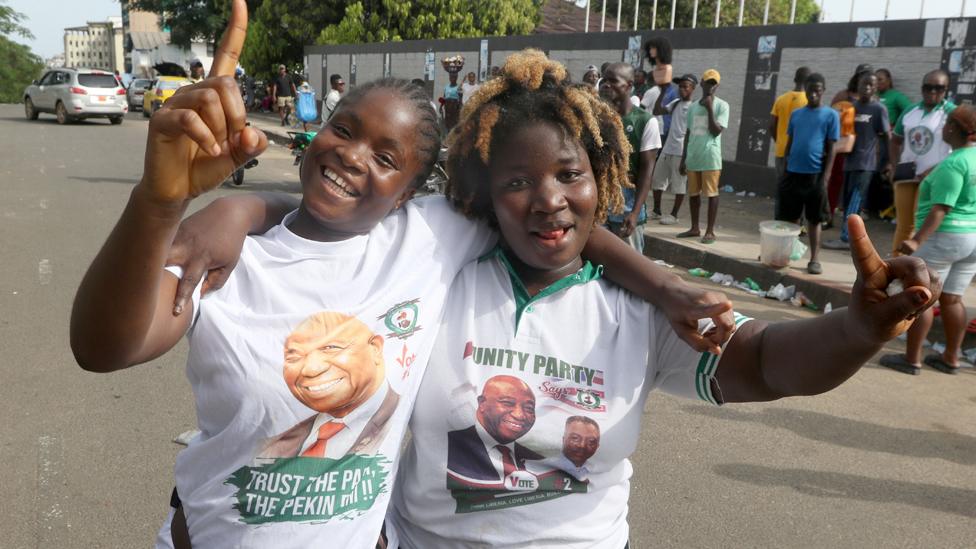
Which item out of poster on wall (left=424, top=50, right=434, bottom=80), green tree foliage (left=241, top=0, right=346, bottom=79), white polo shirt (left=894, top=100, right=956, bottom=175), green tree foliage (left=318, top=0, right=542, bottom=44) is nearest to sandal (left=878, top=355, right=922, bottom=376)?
white polo shirt (left=894, top=100, right=956, bottom=175)

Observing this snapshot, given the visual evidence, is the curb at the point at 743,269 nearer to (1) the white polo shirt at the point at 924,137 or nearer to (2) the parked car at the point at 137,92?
(1) the white polo shirt at the point at 924,137

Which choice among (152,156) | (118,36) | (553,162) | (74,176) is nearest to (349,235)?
(553,162)

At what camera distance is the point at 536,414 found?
1.57 metres

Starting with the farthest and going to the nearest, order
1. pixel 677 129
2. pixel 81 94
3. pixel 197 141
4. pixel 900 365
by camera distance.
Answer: pixel 81 94
pixel 677 129
pixel 900 365
pixel 197 141

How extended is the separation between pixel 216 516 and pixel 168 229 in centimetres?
57

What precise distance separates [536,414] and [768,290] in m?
6.39

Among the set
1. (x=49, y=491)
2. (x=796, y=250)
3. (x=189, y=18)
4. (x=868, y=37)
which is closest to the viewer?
(x=49, y=491)

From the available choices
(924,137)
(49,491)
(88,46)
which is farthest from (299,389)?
(88,46)

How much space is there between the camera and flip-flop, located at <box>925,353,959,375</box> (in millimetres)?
5391

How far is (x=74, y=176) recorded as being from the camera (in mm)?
13023

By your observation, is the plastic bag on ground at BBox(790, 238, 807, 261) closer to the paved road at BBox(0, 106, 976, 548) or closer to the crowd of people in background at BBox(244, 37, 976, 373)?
the crowd of people in background at BBox(244, 37, 976, 373)

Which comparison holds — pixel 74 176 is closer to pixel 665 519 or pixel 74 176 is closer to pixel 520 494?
pixel 665 519

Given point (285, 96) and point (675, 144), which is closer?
point (675, 144)

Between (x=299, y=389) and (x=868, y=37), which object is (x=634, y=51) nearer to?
(x=868, y=37)
